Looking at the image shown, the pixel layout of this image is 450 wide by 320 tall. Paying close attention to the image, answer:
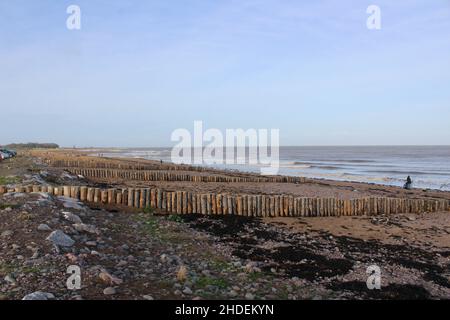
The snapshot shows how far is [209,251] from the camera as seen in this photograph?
9.09m

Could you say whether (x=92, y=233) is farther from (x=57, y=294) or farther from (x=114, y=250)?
(x=57, y=294)

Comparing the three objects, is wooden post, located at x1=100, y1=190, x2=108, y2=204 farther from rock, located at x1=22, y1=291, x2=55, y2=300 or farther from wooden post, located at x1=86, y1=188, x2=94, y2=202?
rock, located at x1=22, y1=291, x2=55, y2=300

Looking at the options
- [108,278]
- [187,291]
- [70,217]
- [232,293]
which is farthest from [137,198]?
[232,293]

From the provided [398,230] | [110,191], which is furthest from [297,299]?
[110,191]

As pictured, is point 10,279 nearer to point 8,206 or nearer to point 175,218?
point 8,206

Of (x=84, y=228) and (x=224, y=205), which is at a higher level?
(x=84, y=228)

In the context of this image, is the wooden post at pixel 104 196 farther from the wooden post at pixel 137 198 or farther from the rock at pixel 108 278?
the rock at pixel 108 278

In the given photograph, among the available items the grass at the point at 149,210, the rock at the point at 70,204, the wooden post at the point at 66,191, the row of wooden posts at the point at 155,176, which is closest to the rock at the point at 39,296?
the rock at the point at 70,204

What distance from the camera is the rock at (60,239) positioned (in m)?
7.66

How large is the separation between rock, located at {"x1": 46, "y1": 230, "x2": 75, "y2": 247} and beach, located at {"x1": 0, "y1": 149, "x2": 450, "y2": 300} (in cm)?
7

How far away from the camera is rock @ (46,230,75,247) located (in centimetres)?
766

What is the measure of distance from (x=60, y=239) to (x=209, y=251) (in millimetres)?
3168

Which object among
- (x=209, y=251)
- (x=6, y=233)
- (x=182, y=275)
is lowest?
(x=209, y=251)

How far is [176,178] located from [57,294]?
21.4 m
